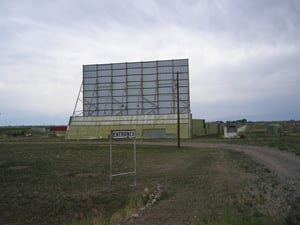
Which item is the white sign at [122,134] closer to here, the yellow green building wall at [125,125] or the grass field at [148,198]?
the grass field at [148,198]

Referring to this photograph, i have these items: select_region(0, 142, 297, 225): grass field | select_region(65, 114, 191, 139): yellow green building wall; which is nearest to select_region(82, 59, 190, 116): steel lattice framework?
select_region(65, 114, 191, 139): yellow green building wall

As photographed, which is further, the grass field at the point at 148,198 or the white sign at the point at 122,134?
the white sign at the point at 122,134

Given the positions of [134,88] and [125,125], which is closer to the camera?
[125,125]

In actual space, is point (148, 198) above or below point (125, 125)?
below

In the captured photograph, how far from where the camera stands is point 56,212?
40.2 ft

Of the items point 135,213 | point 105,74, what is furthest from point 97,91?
point 135,213

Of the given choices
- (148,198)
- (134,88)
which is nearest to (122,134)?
(148,198)

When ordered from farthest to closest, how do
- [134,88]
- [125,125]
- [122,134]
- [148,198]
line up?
[134,88] → [125,125] → [122,134] → [148,198]

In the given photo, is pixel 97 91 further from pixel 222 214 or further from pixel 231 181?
pixel 222 214

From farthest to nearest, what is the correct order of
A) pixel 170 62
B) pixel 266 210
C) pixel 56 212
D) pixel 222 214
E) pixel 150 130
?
pixel 170 62 < pixel 150 130 < pixel 56 212 < pixel 266 210 < pixel 222 214

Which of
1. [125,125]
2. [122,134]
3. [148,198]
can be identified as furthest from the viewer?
[125,125]

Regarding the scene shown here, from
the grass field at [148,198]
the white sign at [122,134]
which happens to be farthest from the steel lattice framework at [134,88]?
the white sign at [122,134]

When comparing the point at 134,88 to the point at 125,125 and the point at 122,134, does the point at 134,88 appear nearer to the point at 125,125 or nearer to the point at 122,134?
the point at 125,125

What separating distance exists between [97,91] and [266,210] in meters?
64.2
